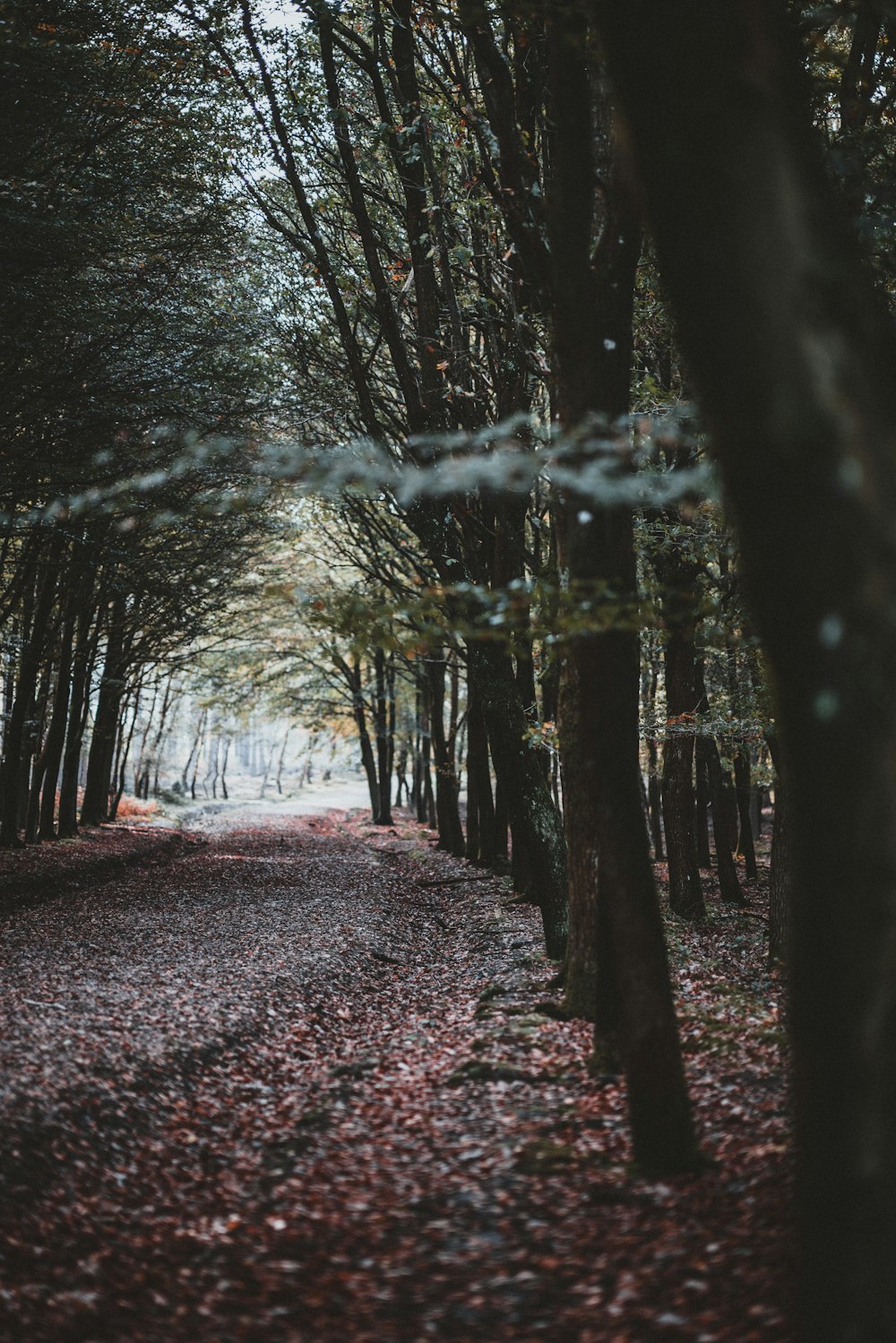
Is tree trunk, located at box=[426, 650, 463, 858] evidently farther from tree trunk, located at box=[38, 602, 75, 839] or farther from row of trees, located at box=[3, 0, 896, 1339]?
tree trunk, located at box=[38, 602, 75, 839]

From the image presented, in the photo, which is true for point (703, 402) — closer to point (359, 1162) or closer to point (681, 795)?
point (359, 1162)

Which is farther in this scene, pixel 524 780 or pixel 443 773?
pixel 443 773

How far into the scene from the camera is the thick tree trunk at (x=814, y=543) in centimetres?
272

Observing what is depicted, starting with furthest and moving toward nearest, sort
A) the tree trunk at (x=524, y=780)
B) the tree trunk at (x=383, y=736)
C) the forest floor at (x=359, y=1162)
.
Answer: the tree trunk at (x=383, y=736) → the tree trunk at (x=524, y=780) → the forest floor at (x=359, y=1162)

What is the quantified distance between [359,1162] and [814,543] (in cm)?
532

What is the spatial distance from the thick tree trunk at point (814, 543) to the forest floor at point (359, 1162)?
1.35 metres

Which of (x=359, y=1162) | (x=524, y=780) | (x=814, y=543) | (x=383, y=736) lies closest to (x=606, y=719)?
(x=814, y=543)

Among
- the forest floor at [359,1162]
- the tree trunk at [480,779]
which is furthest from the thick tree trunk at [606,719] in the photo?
the tree trunk at [480,779]

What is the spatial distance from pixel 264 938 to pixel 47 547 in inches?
473

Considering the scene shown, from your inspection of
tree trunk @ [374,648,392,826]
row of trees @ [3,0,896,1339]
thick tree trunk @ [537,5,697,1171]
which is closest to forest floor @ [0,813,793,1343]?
thick tree trunk @ [537,5,697,1171]

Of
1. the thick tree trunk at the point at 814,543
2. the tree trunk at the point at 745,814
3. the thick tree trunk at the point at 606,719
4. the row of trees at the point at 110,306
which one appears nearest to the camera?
the thick tree trunk at the point at 814,543

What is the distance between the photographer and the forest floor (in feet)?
14.1

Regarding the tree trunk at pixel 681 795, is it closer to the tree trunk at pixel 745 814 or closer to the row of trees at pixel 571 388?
the row of trees at pixel 571 388

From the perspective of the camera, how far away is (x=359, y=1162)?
6.12m
